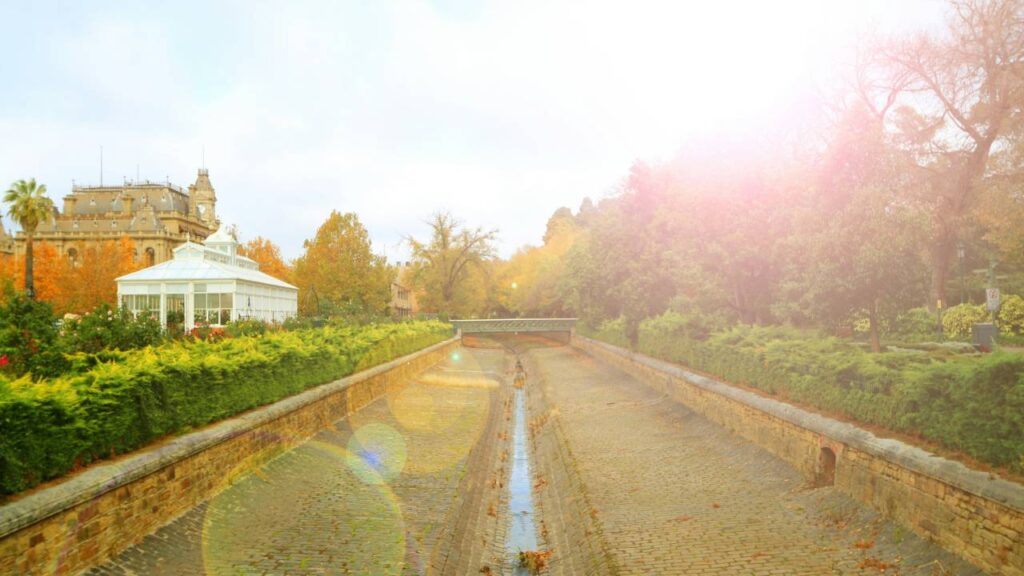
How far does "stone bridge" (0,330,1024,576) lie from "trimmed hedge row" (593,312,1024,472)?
449 millimetres

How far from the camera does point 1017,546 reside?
16.8ft

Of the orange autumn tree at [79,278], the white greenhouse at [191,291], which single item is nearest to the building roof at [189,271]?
the white greenhouse at [191,291]

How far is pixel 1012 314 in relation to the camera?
2358cm

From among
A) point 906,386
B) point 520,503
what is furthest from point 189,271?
point 906,386

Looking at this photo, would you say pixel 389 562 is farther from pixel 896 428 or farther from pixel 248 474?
pixel 896 428

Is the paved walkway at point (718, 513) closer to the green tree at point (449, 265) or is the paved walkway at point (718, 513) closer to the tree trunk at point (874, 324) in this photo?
the tree trunk at point (874, 324)

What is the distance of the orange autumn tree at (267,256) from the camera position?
63.2 meters

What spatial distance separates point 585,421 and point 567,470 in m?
4.64

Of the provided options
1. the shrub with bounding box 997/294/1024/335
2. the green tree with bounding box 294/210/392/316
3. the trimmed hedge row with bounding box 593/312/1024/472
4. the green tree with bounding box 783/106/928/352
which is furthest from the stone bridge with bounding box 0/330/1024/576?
the green tree with bounding box 294/210/392/316

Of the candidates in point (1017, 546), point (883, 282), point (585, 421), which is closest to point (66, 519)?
point (1017, 546)

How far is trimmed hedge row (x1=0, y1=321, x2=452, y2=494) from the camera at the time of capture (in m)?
5.21

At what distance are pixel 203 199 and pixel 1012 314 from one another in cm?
9631

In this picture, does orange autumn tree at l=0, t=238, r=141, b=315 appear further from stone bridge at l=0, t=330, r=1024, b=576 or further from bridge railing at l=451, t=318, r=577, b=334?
stone bridge at l=0, t=330, r=1024, b=576

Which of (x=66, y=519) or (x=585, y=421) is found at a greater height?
(x=66, y=519)
